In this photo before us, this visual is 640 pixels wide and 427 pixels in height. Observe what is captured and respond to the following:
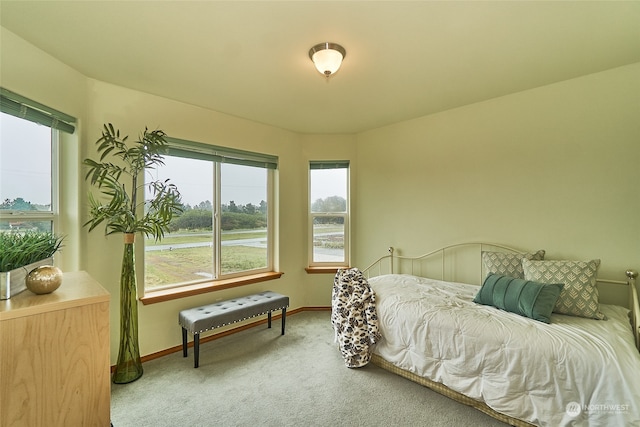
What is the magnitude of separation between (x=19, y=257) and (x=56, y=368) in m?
0.49

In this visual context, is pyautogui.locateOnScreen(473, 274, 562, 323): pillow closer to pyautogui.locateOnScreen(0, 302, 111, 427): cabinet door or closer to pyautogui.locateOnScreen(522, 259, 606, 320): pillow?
pyautogui.locateOnScreen(522, 259, 606, 320): pillow

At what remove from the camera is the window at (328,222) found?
156 inches

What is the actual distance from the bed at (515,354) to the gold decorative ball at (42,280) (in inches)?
84.2

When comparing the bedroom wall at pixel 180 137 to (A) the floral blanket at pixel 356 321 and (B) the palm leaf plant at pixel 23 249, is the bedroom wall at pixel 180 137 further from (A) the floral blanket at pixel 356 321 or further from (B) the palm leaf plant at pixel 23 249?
(A) the floral blanket at pixel 356 321

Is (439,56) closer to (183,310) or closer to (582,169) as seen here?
(582,169)

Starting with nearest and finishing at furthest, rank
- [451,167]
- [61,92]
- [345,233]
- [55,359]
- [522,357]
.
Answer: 1. [55,359]
2. [522,357]
3. [61,92]
4. [451,167]
5. [345,233]

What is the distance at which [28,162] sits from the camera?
6.50 ft

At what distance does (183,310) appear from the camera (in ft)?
8.96

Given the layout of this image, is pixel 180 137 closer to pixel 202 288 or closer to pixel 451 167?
pixel 202 288

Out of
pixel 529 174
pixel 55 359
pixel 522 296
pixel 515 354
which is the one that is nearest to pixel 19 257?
pixel 55 359

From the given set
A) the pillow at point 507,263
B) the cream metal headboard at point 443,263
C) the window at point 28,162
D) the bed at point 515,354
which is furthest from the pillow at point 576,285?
the window at point 28,162

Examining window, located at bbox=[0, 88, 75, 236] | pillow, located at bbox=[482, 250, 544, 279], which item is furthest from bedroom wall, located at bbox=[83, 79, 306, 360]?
pillow, located at bbox=[482, 250, 544, 279]

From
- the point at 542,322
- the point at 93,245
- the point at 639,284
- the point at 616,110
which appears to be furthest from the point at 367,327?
the point at 616,110

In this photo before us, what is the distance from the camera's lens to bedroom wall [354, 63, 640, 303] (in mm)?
2193
